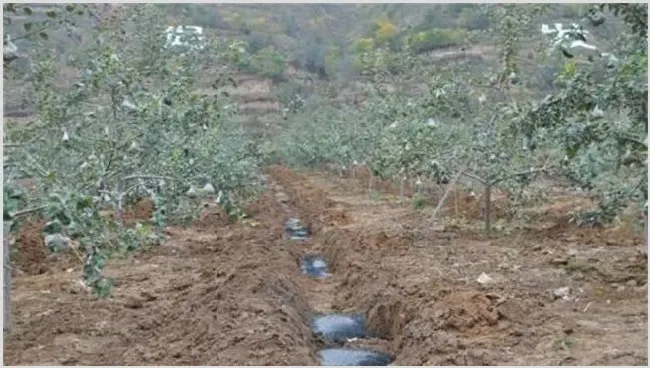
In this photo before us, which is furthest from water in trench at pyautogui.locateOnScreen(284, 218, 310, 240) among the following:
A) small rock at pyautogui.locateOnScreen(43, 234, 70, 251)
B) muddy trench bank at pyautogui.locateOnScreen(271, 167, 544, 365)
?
small rock at pyautogui.locateOnScreen(43, 234, 70, 251)

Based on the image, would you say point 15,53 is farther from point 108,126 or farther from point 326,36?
point 326,36

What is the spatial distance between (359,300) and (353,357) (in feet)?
6.76

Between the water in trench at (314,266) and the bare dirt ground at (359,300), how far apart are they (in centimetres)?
18

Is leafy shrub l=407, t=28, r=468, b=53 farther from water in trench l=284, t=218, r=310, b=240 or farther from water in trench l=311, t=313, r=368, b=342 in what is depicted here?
water in trench l=311, t=313, r=368, b=342

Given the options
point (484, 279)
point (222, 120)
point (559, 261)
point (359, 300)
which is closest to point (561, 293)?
point (484, 279)

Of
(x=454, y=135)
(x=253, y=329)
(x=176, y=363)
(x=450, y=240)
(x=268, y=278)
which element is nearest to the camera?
(x=176, y=363)

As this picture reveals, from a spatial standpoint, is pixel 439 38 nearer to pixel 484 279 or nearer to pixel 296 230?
pixel 296 230

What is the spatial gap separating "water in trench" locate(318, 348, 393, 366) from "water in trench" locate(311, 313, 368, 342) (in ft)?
1.36

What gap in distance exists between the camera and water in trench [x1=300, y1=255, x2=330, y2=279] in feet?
38.9

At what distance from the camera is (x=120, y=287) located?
9562 mm

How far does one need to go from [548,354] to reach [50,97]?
6709 mm

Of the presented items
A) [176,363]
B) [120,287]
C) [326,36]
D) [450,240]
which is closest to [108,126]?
[120,287]

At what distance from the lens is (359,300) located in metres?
9.46

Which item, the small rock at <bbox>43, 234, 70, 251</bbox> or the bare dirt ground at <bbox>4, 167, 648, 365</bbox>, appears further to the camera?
the bare dirt ground at <bbox>4, 167, 648, 365</bbox>
